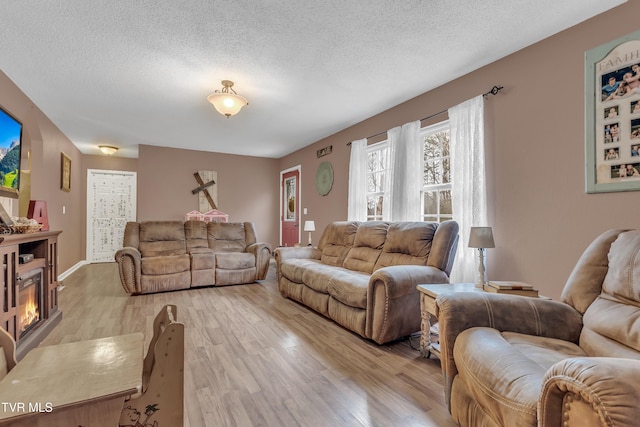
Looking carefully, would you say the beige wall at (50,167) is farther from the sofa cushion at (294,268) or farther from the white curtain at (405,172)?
the white curtain at (405,172)

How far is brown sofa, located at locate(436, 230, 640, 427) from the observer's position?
29.2 inches

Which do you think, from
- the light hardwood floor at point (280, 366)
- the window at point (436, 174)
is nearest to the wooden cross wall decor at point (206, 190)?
the light hardwood floor at point (280, 366)

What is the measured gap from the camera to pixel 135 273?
12.8ft

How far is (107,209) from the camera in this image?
666 cm

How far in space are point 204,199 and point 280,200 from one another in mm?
1704

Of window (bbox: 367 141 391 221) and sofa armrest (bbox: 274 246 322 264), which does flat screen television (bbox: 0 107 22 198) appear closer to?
sofa armrest (bbox: 274 246 322 264)

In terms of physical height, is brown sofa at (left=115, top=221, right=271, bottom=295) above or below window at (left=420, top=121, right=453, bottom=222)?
below

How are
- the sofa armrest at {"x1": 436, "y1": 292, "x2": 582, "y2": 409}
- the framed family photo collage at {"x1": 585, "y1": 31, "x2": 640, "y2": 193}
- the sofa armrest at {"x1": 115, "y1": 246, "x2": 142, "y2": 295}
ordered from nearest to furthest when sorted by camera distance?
1. the sofa armrest at {"x1": 436, "y1": 292, "x2": 582, "y2": 409}
2. the framed family photo collage at {"x1": 585, "y1": 31, "x2": 640, "y2": 193}
3. the sofa armrest at {"x1": 115, "y1": 246, "x2": 142, "y2": 295}

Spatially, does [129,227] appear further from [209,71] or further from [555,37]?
[555,37]

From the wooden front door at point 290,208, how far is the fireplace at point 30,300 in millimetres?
4065

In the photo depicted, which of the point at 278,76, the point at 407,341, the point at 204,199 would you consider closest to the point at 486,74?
the point at 278,76

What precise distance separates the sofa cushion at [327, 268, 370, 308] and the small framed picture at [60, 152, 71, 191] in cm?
492

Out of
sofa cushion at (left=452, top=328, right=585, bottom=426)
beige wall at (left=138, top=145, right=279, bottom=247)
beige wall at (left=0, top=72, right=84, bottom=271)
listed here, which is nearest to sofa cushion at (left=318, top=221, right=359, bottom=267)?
sofa cushion at (left=452, top=328, right=585, bottom=426)

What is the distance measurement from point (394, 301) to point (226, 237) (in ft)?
11.6
